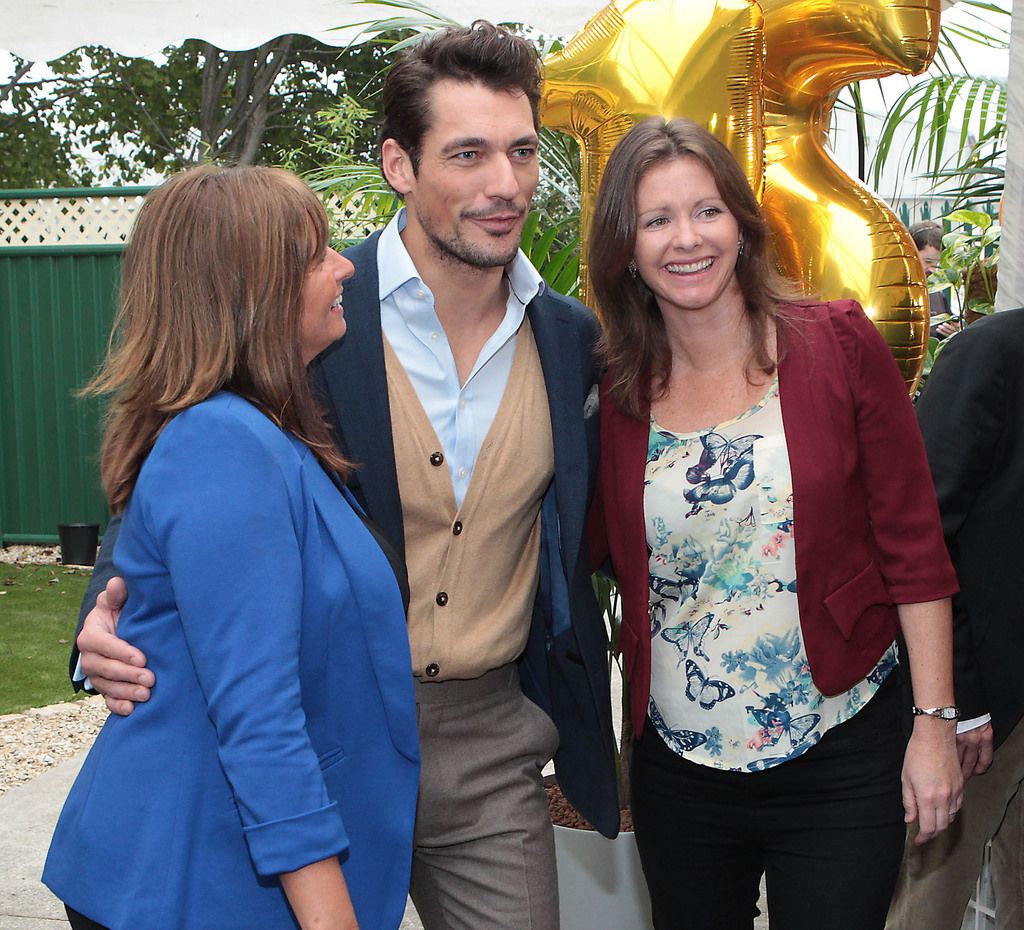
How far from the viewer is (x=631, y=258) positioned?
221 cm

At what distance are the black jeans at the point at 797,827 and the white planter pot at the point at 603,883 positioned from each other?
3.18 feet

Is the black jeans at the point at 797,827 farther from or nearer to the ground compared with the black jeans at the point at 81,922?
nearer to the ground

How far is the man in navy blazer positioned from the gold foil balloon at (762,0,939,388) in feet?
3.00

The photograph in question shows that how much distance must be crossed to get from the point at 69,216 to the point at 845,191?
7116 mm

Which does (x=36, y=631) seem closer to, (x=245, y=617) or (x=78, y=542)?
(x=78, y=542)

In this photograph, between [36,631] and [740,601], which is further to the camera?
[36,631]

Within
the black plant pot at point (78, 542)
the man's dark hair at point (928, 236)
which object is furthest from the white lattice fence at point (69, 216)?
the man's dark hair at point (928, 236)

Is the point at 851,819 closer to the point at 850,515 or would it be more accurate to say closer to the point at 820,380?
the point at 850,515

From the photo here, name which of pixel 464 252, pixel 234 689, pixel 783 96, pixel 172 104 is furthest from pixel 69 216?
pixel 172 104

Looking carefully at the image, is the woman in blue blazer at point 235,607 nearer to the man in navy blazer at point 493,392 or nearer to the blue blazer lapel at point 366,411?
the blue blazer lapel at point 366,411

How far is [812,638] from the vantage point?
6.66 feet

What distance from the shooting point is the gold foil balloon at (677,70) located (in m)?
2.76

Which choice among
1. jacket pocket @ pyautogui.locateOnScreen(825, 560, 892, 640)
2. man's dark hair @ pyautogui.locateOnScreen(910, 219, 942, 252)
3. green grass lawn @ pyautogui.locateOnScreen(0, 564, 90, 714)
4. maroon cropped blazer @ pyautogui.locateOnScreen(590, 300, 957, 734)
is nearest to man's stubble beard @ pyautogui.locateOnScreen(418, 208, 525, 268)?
maroon cropped blazer @ pyautogui.locateOnScreen(590, 300, 957, 734)

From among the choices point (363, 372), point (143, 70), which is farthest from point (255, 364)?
point (143, 70)
